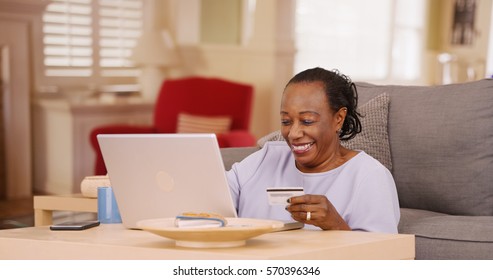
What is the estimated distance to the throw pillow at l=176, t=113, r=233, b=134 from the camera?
544 cm

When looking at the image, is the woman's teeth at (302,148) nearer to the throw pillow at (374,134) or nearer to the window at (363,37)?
the throw pillow at (374,134)

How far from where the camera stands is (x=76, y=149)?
5934 mm

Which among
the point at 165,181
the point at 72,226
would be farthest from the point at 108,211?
the point at 165,181

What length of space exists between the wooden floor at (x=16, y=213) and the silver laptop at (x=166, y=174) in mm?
2708

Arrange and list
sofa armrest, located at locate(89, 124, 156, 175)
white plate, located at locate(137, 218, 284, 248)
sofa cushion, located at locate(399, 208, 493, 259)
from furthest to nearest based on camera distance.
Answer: sofa armrest, located at locate(89, 124, 156, 175)
sofa cushion, located at locate(399, 208, 493, 259)
white plate, located at locate(137, 218, 284, 248)

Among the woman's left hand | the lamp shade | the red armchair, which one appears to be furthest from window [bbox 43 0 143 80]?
the woman's left hand

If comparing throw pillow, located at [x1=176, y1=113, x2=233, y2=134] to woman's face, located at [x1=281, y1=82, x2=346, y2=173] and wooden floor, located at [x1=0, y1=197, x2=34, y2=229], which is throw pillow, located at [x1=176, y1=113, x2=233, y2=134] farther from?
woman's face, located at [x1=281, y1=82, x2=346, y2=173]

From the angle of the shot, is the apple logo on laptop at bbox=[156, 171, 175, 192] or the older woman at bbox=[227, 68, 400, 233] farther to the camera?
the older woman at bbox=[227, 68, 400, 233]

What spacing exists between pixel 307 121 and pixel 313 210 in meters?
0.30

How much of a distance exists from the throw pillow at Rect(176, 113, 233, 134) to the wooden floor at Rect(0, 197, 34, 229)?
1.10 m

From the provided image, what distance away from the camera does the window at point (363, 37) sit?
7449mm

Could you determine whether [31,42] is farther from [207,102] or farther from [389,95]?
[389,95]

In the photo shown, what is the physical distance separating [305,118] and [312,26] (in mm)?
5485

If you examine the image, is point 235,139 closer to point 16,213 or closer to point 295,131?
point 16,213
